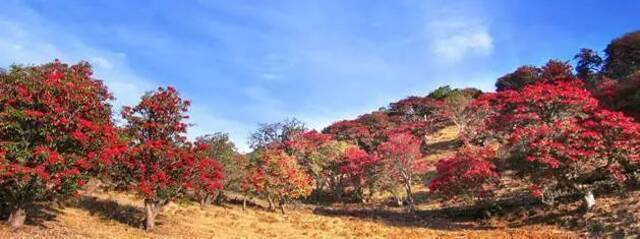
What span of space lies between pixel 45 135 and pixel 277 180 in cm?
2880

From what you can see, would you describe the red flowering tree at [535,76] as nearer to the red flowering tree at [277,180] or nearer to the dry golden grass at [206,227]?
the red flowering tree at [277,180]

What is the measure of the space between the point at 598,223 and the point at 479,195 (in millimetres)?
11982

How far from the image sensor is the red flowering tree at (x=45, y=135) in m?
21.9

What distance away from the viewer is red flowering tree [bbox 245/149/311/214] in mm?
49844

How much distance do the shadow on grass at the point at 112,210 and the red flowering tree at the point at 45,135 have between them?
7.16 m

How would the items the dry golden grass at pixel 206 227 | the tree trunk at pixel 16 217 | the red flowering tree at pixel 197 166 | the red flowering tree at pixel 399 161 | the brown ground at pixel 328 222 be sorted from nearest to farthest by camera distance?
the tree trunk at pixel 16 217 → the dry golden grass at pixel 206 227 → the brown ground at pixel 328 222 → the red flowering tree at pixel 197 166 → the red flowering tree at pixel 399 161

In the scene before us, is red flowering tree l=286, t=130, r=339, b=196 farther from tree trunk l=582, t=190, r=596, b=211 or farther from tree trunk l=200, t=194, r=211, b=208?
tree trunk l=582, t=190, r=596, b=211

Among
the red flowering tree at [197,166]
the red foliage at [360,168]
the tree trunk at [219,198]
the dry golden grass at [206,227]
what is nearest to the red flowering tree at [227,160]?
the tree trunk at [219,198]

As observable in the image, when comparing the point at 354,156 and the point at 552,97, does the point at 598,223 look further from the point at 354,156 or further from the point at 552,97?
Answer: the point at 354,156

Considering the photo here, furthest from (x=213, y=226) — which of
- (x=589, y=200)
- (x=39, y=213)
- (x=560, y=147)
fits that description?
(x=589, y=200)

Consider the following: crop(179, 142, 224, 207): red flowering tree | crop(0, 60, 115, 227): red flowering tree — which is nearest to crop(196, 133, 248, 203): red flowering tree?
crop(179, 142, 224, 207): red flowering tree

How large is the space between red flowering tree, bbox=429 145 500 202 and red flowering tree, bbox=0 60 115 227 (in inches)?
1013

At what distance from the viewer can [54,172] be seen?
22.3m

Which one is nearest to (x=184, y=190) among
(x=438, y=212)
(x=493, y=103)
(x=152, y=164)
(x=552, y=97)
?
(x=152, y=164)
